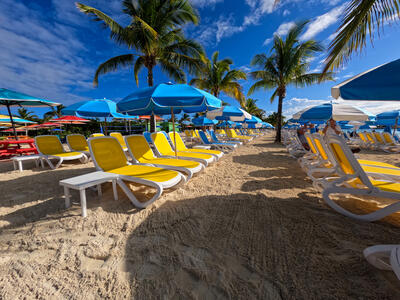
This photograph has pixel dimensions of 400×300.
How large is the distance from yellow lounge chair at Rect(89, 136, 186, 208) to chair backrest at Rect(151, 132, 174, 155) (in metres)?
1.36

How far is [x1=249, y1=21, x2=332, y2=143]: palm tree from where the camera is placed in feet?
32.9

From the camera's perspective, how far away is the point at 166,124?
28359 millimetres

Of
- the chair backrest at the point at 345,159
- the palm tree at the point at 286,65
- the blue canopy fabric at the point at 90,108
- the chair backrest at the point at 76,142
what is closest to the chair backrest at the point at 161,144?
the blue canopy fabric at the point at 90,108

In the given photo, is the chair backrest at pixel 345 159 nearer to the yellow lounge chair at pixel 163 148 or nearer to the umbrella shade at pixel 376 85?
the umbrella shade at pixel 376 85

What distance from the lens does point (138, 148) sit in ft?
12.9

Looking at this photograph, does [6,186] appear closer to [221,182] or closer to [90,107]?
[90,107]

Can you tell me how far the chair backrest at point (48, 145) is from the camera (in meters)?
5.03

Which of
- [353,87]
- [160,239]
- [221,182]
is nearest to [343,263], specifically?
[160,239]

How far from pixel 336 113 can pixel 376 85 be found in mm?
4134

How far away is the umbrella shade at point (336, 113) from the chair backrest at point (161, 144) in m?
4.97

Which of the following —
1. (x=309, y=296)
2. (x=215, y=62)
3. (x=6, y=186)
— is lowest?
(x=309, y=296)

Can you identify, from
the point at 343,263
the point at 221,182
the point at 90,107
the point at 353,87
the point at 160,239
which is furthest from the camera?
the point at 90,107

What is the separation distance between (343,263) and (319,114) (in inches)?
215

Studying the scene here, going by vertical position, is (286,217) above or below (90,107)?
below
